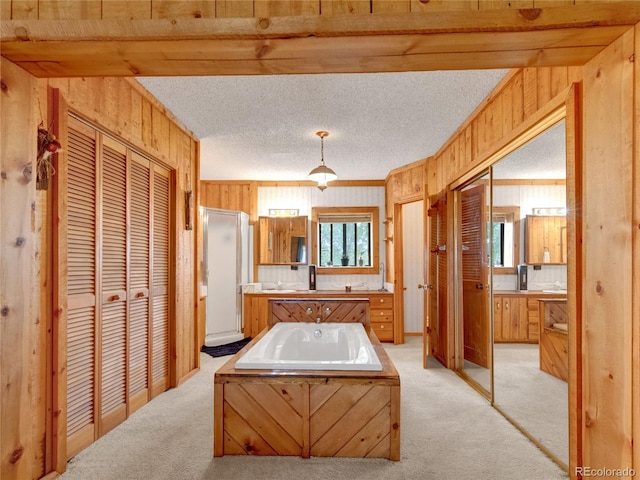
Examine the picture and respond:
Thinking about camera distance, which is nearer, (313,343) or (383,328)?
(313,343)

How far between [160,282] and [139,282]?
33 cm

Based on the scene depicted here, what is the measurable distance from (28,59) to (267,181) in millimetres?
4527

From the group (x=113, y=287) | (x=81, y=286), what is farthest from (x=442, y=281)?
(x=81, y=286)

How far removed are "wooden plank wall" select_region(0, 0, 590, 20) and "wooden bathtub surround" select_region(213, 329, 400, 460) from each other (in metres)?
1.79

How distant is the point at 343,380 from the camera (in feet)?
6.72

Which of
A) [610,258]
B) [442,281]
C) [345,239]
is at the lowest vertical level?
[442,281]

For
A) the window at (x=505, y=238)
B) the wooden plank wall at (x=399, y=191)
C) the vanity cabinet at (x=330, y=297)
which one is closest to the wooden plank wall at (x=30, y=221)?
the vanity cabinet at (x=330, y=297)

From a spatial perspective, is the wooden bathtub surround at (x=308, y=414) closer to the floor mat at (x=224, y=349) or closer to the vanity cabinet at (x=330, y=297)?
the floor mat at (x=224, y=349)

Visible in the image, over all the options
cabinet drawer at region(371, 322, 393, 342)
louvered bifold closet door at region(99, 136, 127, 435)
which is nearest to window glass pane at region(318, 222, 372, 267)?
cabinet drawer at region(371, 322, 393, 342)

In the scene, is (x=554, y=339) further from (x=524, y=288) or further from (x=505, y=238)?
(x=505, y=238)

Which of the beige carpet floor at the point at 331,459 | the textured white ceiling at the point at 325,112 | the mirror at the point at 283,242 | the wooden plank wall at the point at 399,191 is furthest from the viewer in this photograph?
the mirror at the point at 283,242

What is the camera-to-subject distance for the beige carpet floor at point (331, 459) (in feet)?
6.33

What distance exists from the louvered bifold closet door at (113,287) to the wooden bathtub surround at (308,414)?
3.03 ft

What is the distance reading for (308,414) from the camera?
2.04 m
